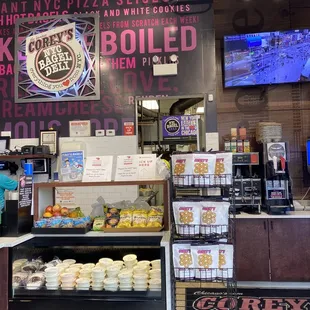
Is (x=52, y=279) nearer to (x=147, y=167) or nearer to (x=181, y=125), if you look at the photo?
(x=147, y=167)

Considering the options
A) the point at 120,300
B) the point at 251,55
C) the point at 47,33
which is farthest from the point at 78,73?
the point at 120,300

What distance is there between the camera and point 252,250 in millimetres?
3812

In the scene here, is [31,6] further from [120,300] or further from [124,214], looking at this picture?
[120,300]

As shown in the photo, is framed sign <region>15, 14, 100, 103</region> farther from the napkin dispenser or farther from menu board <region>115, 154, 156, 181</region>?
the napkin dispenser

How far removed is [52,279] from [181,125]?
3.03 meters

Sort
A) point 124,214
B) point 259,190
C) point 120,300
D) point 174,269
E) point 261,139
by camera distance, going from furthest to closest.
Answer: point 261,139 → point 259,190 → point 124,214 → point 120,300 → point 174,269

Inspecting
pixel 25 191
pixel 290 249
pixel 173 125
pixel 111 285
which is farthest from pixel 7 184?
pixel 290 249

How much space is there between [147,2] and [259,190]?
3.18 metres

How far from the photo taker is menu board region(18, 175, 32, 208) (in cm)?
247

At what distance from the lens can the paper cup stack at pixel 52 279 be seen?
2342 mm

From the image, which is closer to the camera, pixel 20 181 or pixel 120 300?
pixel 120 300

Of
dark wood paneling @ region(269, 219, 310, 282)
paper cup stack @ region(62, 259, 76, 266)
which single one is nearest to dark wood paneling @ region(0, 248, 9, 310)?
paper cup stack @ region(62, 259, 76, 266)

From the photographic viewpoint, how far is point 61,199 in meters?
4.74

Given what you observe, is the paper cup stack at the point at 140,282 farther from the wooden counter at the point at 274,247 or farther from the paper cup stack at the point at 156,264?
the wooden counter at the point at 274,247
